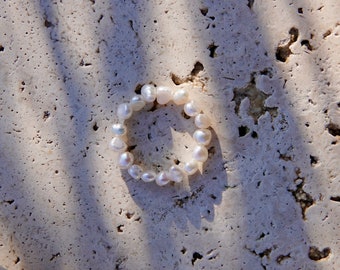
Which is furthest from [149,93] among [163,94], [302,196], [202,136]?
[302,196]

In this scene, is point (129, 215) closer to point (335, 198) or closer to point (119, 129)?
point (119, 129)

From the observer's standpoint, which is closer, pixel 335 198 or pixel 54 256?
pixel 335 198

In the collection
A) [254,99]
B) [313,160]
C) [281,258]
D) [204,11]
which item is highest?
[204,11]

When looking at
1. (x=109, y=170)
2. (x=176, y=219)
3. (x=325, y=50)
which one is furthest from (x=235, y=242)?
(x=325, y=50)

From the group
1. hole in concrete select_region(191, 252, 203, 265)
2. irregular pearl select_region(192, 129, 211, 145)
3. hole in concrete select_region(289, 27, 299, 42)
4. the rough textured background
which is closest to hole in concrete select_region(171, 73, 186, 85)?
the rough textured background

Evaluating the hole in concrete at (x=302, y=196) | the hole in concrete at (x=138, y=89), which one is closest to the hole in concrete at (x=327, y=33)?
the hole in concrete at (x=302, y=196)

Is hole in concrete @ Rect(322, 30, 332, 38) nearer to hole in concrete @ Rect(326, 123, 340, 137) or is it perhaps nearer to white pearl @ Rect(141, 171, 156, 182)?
hole in concrete @ Rect(326, 123, 340, 137)
